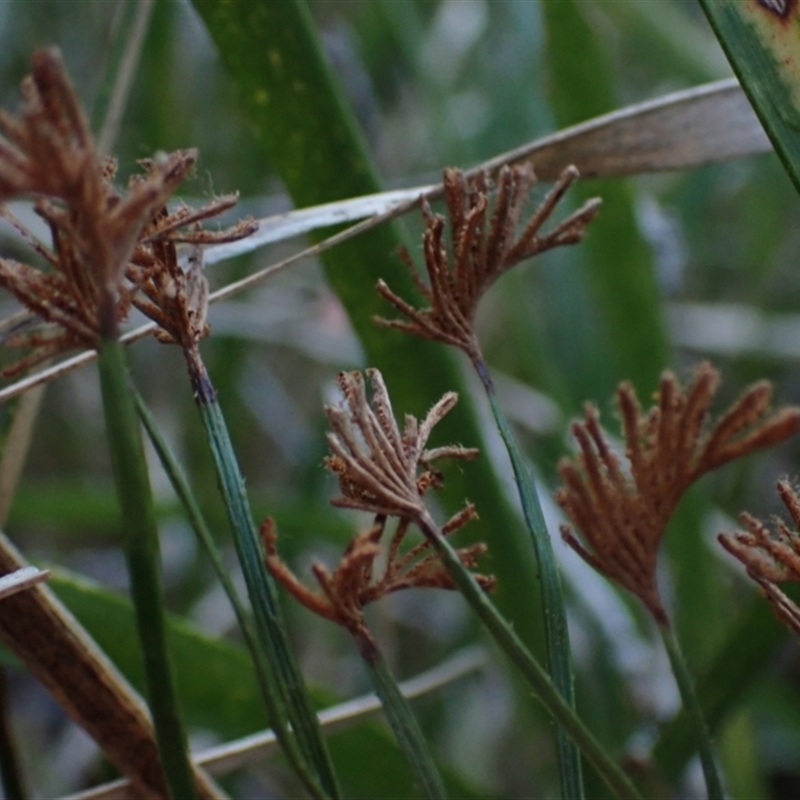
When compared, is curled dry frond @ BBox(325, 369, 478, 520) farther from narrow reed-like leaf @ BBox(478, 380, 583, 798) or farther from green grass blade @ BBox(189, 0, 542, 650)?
green grass blade @ BBox(189, 0, 542, 650)

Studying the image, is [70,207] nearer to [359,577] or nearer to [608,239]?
[359,577]

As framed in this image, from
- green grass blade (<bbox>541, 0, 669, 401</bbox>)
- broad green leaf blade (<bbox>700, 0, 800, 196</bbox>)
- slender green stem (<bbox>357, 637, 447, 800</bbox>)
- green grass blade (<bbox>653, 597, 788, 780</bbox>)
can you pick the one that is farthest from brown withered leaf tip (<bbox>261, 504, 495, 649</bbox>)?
green grass blade (<bbox>541, 0, 669, 401</bbox>)

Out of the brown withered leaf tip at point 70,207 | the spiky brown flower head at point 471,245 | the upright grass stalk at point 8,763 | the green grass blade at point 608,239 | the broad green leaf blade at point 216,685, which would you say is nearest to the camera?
the brown withered leaf tip at point 70,207

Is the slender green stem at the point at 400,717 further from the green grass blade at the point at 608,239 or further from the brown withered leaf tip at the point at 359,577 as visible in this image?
the green grass blade at the point at 608,239

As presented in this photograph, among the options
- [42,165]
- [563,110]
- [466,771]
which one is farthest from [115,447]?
[466,771]

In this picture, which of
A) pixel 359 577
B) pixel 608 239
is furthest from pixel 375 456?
pixel 608 239

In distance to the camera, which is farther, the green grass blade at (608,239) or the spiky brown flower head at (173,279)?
the green grass blade at (608,239)

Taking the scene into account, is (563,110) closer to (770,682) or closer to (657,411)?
(770,682)

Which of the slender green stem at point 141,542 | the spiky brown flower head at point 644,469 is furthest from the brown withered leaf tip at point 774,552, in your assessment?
the slender green stem at point 141,542
